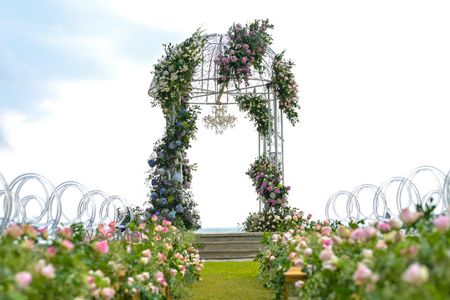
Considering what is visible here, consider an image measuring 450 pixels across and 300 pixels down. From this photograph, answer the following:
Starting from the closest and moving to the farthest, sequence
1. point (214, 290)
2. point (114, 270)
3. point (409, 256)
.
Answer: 1. point (409, 256)
2. point (114, 270)
3. point (214, 290)

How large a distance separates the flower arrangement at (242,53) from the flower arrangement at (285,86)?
0.78 meters

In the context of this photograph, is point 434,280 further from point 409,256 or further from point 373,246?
point 373,246

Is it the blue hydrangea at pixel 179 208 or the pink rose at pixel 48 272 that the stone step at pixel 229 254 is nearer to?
the blue hydrangea at pixel 179 208

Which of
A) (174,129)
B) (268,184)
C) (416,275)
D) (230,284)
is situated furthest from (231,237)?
(416,275)

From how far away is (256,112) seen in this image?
44.2ft

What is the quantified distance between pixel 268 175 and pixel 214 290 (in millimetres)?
4901

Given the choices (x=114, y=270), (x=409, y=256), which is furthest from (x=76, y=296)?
(x=409, y=256)

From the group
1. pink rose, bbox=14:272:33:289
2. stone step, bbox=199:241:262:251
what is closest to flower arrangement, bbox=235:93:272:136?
stone step, bbox=199:241:262:251

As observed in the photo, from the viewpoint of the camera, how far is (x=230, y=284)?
8.27 meters

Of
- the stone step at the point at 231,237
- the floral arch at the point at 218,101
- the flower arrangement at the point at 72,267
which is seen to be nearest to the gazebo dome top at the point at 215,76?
the floral arch at the point at 218,101

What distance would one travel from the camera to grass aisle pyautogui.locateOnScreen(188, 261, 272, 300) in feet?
23.5

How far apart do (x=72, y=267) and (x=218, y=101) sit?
11.0m

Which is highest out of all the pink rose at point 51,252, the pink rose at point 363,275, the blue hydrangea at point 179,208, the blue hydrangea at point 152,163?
the blue hydrangea at point 152,163

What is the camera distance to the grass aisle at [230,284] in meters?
7.16
